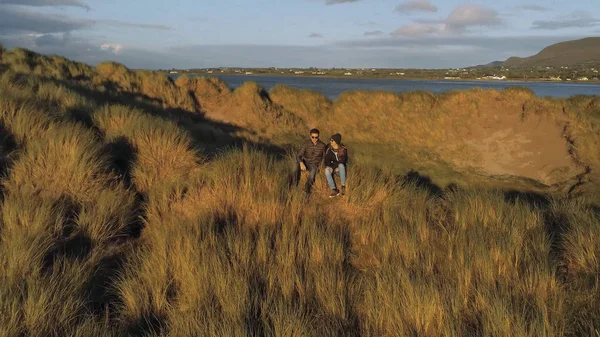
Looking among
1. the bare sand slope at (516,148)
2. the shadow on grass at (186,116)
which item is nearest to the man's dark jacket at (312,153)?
the shadow on grass at (186,116)

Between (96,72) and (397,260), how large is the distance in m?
25.4

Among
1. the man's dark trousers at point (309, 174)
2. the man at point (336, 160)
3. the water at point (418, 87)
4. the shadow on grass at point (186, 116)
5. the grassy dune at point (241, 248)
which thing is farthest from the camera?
the water at point (418, 87)

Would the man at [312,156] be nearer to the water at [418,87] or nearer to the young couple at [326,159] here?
the young couple at [326,159]

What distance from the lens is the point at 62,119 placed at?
30.3ft

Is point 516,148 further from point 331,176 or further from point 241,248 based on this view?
point 241,248

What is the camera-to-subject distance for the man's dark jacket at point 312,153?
27.6 feet

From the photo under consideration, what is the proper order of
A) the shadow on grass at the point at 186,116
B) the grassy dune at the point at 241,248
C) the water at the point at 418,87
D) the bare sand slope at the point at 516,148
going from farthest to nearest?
the water at the point at 418,87 < the bare sand slope at the point at 516,148 < the shadow on grass at the point at 186,116 < the grassy dune at the point at 241,248

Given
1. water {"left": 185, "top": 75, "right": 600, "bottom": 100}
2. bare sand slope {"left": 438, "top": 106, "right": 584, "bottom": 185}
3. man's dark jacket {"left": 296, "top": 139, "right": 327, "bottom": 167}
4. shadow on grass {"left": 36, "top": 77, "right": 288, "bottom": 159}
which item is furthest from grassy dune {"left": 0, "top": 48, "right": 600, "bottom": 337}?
water {"left": 185, "top": 75, "right": 600, "bottom": 100}

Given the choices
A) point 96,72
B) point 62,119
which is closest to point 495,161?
point 62,119

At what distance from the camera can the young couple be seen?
26.3 feet

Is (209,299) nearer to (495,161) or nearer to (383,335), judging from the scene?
(383,335)

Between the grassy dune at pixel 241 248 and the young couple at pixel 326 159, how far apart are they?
28cm

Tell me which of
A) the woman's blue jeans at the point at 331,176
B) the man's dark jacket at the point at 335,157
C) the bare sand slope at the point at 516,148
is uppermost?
the man's dark jacket at the point at 335,157

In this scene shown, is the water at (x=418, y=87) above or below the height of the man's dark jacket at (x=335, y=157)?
above
